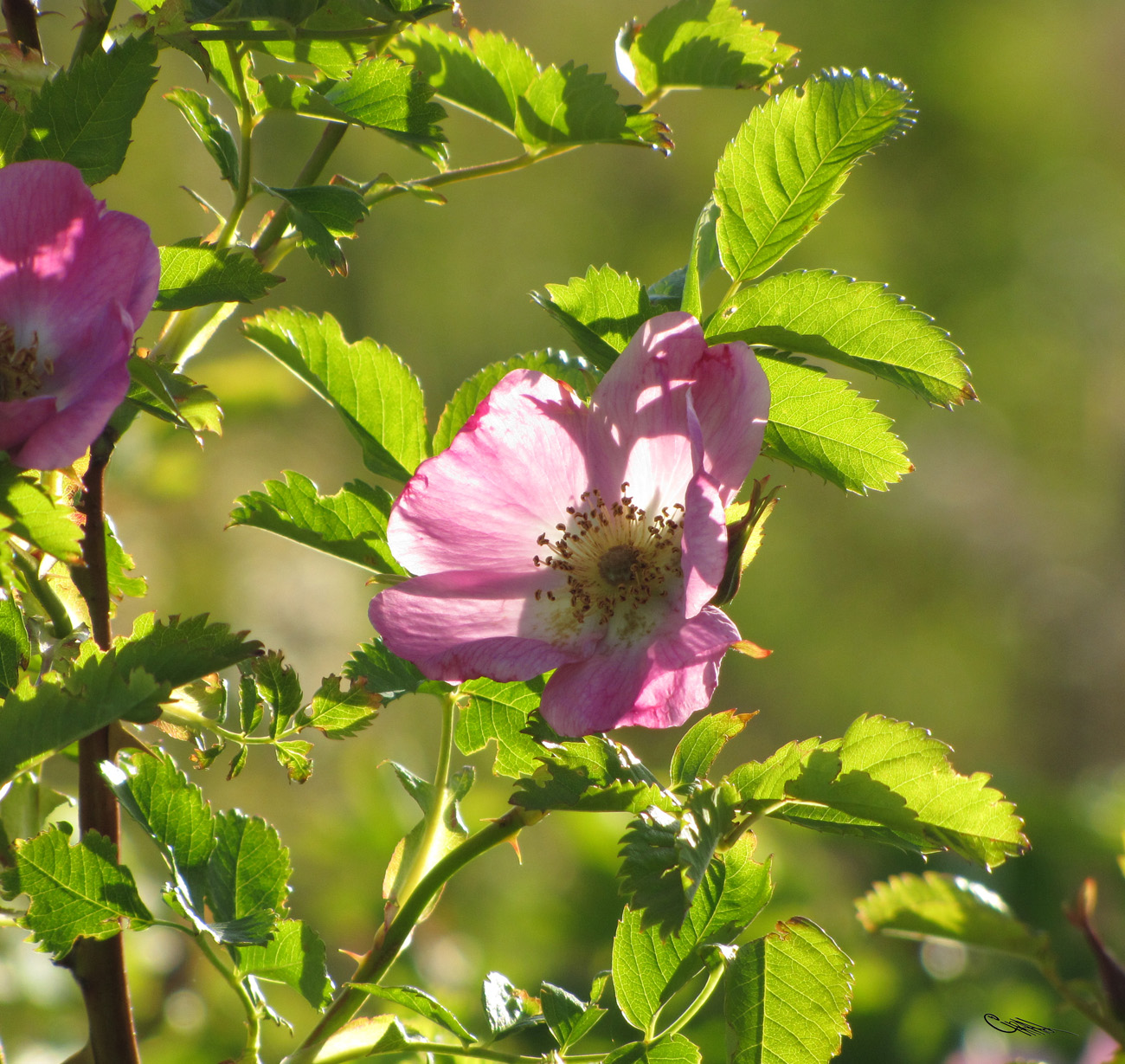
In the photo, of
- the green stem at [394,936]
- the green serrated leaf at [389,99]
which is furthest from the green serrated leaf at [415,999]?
the green serrated leaf at [389,99]

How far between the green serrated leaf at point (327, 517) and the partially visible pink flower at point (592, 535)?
0.05 m

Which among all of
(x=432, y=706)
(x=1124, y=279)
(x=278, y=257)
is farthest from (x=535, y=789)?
(x=1124, y=279)

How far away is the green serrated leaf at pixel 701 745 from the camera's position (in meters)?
0.42

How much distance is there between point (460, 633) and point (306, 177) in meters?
0.20

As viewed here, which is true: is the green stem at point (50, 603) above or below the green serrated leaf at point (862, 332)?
below

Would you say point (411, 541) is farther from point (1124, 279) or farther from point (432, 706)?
point (1124, 279)

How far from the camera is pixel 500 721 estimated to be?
1.56 feet

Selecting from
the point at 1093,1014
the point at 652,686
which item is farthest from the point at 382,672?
the point at 1093,1014

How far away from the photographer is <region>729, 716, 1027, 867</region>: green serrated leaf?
388 millimetres

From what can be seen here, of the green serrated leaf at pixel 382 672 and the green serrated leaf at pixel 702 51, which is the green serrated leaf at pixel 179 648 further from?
the green serrated leaf at pixel 702 51

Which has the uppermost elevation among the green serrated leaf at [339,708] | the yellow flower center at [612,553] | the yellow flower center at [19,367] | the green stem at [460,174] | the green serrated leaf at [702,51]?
the green serrated leaf at [702,51]

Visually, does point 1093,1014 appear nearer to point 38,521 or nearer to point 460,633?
point 460,633

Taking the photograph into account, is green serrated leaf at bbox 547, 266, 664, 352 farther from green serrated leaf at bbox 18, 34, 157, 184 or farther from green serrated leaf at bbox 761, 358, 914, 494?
green serrated leaf at bbox 18, 34, 157, 184
